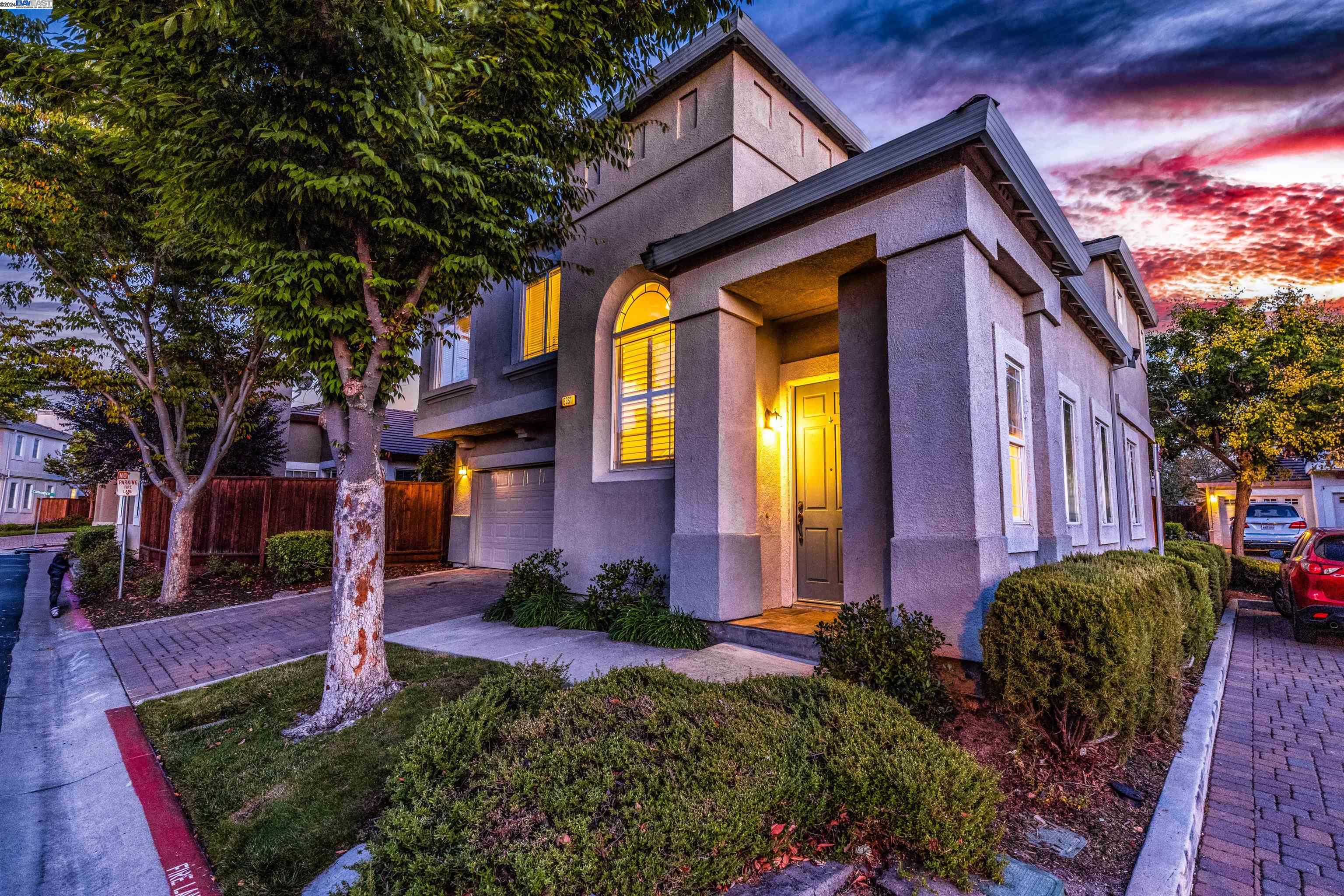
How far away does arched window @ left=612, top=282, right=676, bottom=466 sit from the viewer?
7793 millimetres

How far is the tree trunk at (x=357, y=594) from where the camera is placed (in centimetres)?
456

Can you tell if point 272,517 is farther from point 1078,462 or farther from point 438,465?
point 1078,462

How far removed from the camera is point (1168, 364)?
54.5 feet

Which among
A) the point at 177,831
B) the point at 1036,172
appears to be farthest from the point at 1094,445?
the point at 177,831

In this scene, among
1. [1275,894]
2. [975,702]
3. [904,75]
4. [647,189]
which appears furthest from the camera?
[904,75]

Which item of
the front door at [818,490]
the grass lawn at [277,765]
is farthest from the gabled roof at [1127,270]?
the grass lawn at [277,765]

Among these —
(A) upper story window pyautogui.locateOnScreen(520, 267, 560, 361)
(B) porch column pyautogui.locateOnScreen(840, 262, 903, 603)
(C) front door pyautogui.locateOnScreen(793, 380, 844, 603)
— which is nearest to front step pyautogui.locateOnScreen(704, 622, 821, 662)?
(B) porch column pyautogui.locateOnScreen(840, 262, 903, 603)

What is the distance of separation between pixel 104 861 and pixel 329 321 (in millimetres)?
3483

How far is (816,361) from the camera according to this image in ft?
24.2

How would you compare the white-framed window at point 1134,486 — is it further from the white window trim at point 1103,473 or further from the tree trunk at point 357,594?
the tree trunk at point 357,594

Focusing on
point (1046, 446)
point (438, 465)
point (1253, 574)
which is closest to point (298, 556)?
point (438, 465)

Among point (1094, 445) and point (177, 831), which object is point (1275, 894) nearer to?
point (177, 831)

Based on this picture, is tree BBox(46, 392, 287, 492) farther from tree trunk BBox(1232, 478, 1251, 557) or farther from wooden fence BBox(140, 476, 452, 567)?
tree trunk BBox(1232, 478, 1251, 557)

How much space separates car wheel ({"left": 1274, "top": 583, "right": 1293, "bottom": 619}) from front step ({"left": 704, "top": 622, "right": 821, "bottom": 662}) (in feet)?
27.2
